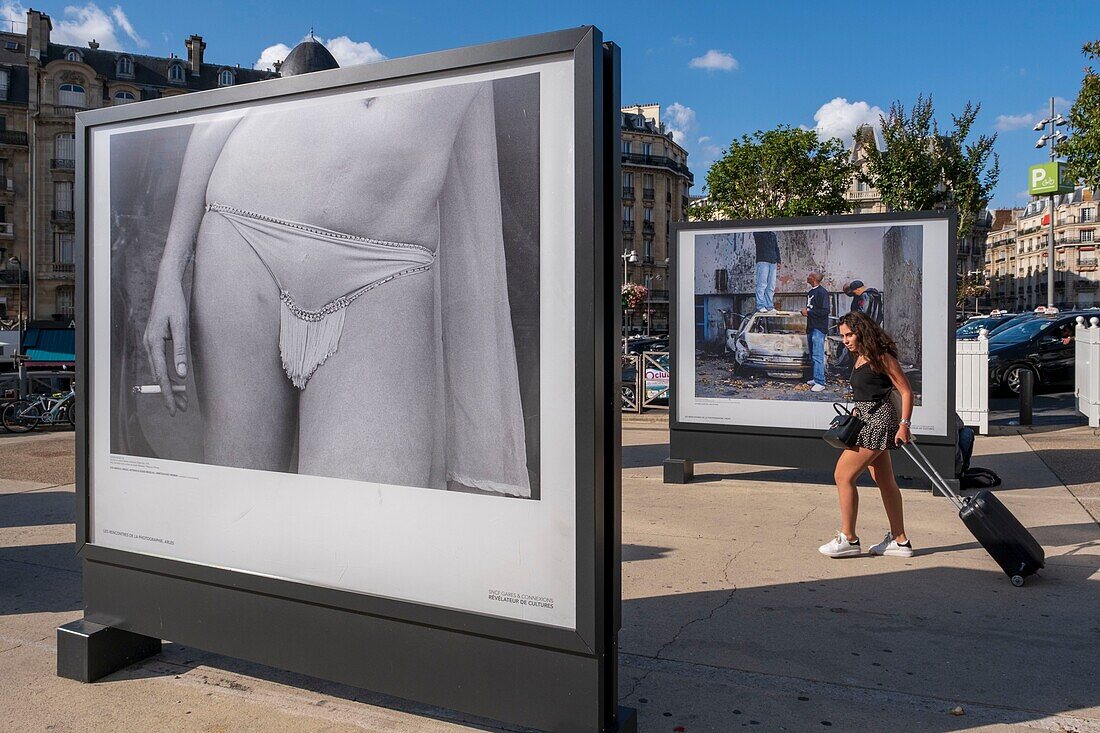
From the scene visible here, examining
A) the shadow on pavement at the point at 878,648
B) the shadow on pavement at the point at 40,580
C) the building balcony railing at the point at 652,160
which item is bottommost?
the shadow on pavement at the point at 40,580

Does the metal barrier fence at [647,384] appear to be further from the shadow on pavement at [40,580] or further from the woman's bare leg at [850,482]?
the shadow on pavement at [40,580]

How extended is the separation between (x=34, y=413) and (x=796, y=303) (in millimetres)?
13551

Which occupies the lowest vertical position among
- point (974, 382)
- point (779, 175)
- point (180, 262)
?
point (974, 382)

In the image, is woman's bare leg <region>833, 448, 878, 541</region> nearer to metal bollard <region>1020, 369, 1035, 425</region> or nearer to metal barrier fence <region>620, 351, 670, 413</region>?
metal bollard <region>1020, 369, 1035, 425</region>

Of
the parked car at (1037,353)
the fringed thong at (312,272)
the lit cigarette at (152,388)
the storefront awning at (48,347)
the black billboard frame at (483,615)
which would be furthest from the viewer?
the storefront awning at (48,347)

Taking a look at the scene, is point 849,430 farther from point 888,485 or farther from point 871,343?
point 871,343

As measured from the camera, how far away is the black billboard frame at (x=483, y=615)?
2768 mm

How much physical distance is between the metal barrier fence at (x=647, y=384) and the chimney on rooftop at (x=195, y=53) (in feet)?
195

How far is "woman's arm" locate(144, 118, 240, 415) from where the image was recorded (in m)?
3.56

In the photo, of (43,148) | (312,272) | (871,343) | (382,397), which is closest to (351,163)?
(312,272)

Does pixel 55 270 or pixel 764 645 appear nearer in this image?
pixel 764 645

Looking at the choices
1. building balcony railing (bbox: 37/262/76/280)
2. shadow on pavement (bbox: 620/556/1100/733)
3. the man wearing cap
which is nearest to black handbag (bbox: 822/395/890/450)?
shadow on pavement (bbox: 620/556/1100/733)

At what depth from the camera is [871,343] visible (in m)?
5.95

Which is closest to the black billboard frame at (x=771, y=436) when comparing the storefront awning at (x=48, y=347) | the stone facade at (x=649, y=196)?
the storefront awning at (x=48, y=347)
